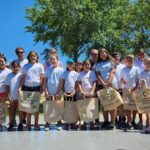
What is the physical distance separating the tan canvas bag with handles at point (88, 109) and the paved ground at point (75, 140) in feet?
2.35

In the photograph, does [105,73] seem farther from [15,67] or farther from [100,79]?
[15,67]

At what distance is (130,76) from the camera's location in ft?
39.3

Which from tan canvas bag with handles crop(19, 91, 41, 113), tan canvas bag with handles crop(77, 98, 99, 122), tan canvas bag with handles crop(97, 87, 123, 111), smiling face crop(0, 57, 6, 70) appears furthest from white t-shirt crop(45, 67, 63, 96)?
smiling face crop(0, 57, 6, 70)

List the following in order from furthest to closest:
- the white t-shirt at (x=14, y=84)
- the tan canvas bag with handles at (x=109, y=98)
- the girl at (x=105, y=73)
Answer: the white t-shirt at (x=14, y=84) → the girl at (x=105, y=73) → the tan canvas bag with handles at (x=109, y=98)

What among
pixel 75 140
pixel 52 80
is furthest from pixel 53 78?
pixel 75 140

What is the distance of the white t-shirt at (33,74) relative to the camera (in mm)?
12109

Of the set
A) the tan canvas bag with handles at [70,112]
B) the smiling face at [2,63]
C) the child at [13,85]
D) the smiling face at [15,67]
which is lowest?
the tan canvas bag with handles at [70,112]

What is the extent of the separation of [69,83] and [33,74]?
0.96m

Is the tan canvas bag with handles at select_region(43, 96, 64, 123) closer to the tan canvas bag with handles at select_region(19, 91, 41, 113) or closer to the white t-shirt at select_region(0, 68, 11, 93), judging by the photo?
the tan canvas bag with handles at select_region(19, 91, 41, 113)

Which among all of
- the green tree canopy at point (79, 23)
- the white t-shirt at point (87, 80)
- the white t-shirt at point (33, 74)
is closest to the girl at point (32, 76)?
the white t-shirt at point (33, 74)

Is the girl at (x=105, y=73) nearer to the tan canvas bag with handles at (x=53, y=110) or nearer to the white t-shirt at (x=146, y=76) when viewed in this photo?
the white t-shirt at (x=146, y=76)

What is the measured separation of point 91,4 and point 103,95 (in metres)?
24.9

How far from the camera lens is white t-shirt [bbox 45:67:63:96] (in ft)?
40.1

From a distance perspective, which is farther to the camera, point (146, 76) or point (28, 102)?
point (28, 102)
